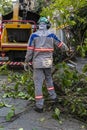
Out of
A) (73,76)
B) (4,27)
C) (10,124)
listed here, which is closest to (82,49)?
(73,76)

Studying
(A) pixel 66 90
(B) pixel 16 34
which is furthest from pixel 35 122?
(B) pixel 16 34

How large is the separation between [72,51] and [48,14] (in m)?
1.29

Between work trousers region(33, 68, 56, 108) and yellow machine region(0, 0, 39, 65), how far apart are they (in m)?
5.87

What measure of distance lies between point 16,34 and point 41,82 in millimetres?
7779

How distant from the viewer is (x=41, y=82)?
786 cm

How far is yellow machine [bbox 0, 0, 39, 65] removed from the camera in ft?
46.9

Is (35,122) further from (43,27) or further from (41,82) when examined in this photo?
(43,27)

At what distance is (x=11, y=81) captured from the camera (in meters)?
11.0

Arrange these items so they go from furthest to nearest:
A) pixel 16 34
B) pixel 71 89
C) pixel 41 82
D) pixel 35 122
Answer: pixel 16 34 < pixel 71 89 < pixel 41 82 < pixel 35 122

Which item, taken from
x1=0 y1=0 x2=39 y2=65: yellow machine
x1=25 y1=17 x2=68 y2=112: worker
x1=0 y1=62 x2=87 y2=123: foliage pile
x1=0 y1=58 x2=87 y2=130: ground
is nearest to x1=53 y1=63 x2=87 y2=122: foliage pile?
x1=0 y1=62 x2=87 y2=123: foliage pile

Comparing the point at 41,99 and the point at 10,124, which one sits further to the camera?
the point at 41,99

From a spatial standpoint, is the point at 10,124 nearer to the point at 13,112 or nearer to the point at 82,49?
the point at 13,112

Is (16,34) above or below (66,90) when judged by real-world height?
above

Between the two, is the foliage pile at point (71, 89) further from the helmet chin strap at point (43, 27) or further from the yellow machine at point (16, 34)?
the yellow machine at point (16, 34)
